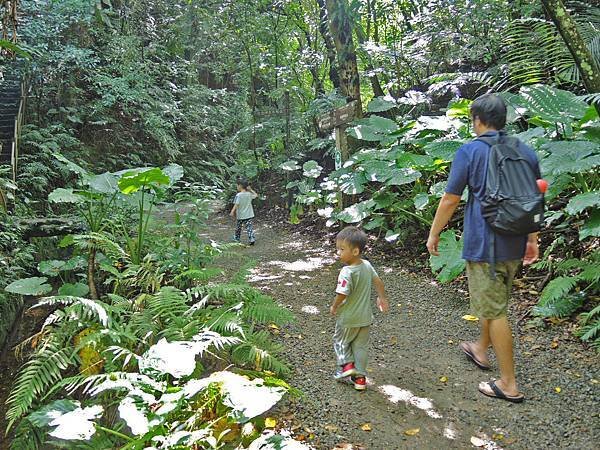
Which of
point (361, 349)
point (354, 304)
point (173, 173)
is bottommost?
point (361, 349)

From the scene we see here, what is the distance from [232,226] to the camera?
35.2ft

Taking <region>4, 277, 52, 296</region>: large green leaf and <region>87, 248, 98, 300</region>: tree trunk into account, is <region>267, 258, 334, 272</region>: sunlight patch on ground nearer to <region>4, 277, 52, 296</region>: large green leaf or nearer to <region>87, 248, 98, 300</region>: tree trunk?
<region>87, 248, 98, 300</region>: tree trunk

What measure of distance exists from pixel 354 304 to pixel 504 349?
3.19 feet

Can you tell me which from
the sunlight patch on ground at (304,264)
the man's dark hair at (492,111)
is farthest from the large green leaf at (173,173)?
the man's dark hair at (492,111)

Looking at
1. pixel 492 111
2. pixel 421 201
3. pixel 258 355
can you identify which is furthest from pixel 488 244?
pixel 421 201

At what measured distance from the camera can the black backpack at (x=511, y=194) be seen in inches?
103

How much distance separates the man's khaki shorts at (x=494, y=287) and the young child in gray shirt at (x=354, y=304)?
2.01 feet

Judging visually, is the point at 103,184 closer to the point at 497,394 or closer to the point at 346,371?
the point at 346,371

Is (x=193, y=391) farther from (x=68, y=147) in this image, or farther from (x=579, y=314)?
(x=68, y=147)

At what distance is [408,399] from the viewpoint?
308cm

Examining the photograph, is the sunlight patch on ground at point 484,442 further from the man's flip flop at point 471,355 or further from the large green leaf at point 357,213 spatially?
the large green leaf at point 357,213

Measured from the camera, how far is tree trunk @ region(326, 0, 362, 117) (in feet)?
24.4

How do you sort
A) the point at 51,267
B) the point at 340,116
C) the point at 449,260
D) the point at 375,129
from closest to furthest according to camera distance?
the point at 449,260 < the point at 51,267 < the point at 340,116 < the point at 375,129

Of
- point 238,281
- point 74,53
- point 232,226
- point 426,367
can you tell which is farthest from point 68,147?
point 426,367
